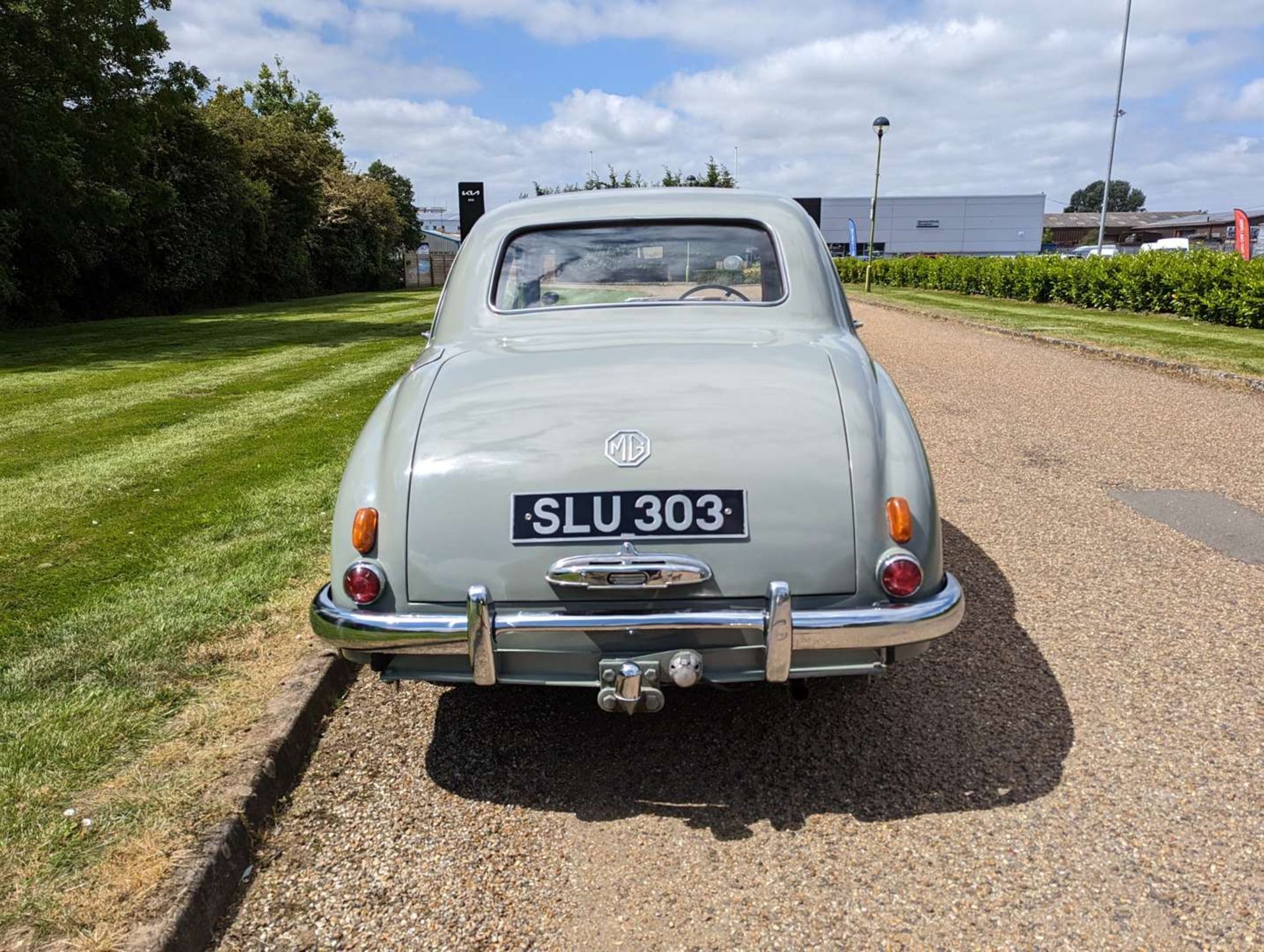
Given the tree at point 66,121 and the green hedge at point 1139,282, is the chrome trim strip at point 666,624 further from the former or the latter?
the tree at point 66,121

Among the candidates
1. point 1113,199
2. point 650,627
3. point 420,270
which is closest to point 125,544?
point 650,627

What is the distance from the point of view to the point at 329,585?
284cm

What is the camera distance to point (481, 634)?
2.55 meters

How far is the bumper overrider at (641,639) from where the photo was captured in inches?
99.6

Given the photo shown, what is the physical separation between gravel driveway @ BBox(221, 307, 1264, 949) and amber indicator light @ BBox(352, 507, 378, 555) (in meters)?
0.79

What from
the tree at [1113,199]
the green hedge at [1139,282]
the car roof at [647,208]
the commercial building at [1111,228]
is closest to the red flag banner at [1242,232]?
the green hedge at [1139,282]


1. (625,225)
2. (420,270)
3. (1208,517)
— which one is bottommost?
(1208,517)

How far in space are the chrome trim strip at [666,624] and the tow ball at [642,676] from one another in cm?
9

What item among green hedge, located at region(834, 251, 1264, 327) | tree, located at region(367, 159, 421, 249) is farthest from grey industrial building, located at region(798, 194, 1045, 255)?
green hedge, located at region(834, 251, 1264, 327)

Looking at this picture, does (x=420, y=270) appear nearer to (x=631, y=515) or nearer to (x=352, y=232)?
(x=352, y=232)

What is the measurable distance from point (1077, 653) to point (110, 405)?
9.85 m

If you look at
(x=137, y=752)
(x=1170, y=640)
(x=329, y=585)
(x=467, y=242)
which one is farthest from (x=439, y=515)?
(x=1170, y=640)

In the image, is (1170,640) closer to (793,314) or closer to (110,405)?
(793,314)

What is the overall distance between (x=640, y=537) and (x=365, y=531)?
31.5 inches
